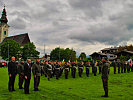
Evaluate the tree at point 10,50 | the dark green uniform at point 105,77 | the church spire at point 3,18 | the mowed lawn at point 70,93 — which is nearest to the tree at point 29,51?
the tree at point 10,50

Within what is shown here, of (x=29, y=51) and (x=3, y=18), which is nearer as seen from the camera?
(x=29, y=51)

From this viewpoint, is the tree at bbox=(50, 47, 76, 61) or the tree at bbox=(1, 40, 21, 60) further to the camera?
the tree at bbox=(50, 47, 76, 61)

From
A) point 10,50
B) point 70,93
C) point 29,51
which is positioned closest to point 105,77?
point 70,93

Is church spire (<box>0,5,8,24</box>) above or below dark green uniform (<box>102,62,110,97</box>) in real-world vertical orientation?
above

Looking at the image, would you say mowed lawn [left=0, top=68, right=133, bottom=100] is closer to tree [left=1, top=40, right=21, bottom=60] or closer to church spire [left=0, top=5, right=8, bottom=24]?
tree [left=1, top=40, right=21, bottom=60]

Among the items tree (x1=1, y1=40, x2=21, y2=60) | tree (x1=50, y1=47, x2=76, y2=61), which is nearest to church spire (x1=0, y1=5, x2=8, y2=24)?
tree (x1=50, y1=47, x2=76, y2=61)

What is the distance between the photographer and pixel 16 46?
83.1 m

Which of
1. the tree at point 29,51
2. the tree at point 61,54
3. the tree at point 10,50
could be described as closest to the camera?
the tree at point 10,50

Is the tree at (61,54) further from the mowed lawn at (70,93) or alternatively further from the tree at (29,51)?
the mowed lawn at (70,93)

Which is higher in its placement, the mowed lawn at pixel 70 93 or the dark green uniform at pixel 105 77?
the dark green uniform at pixel 105 77

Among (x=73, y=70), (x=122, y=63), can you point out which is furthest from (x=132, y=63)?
(x=73, y=70)

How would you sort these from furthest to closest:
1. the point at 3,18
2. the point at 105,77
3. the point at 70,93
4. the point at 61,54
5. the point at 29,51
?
1. the point at 3,18
2. the point at 61,54
3. the point at 29,51
4. the point at 70,93
5. the point at 105,77

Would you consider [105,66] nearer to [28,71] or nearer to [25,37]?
[28,71]

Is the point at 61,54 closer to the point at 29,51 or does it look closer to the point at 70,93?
the point at 29,51
